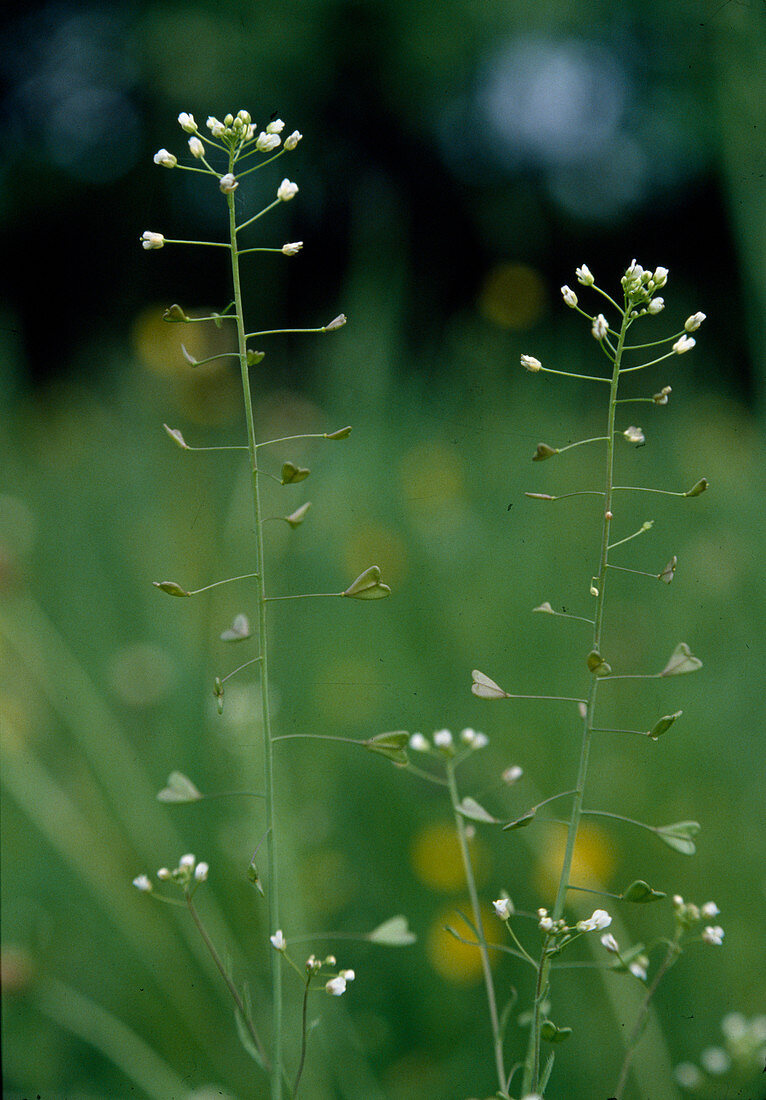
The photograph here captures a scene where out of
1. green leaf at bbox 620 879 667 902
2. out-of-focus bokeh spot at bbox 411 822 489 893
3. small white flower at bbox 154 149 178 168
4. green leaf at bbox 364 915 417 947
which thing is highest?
small white flower at bbox 154 149 178 168

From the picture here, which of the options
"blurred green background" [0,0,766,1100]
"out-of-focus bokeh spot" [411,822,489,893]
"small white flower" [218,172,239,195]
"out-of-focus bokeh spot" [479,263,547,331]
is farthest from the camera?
"out-of-focus bokeh spot" [479,263,547,331]

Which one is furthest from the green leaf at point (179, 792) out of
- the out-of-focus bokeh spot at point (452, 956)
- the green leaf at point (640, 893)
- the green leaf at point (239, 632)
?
the out-of-focus bokeh spot at point (452, 956)

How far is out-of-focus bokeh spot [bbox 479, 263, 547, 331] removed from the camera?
2033 mm

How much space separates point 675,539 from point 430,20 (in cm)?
283

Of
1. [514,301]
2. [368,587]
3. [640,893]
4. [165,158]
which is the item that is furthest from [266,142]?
[514,301]

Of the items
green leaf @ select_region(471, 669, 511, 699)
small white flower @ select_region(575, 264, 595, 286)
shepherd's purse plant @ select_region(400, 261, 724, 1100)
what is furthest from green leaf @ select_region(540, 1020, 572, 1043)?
small white flower @ select_region(575, 264, 595, 286)

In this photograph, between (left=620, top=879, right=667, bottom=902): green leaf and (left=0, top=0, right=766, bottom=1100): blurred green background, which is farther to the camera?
(left=0, top=0, right=766, bottom=1100): blurred green background

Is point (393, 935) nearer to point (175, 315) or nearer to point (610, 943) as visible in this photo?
point (610, 943)

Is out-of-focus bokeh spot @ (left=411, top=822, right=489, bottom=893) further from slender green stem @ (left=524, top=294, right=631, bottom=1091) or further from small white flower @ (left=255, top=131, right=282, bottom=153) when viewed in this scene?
small white flower @ (left=255, top=131, right=282, bottom=153)

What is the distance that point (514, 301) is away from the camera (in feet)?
6.76

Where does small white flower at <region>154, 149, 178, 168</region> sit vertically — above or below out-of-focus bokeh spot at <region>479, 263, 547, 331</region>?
above

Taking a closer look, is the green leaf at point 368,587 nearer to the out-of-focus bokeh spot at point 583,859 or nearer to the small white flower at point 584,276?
the small white flower at point 584,276

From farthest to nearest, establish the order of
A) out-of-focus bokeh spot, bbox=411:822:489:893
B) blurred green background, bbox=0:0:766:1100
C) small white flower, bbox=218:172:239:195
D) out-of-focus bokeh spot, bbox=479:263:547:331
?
out-of-focus bokeh spot, bbox=479:263:547:331
out-of-focus bokeh spot, bbox=411:822:489:893
blurred green background, bbox=0:0:766:1100
small white flower, bbox=218:172:239:195

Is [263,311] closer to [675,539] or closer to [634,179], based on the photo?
[634,179]
